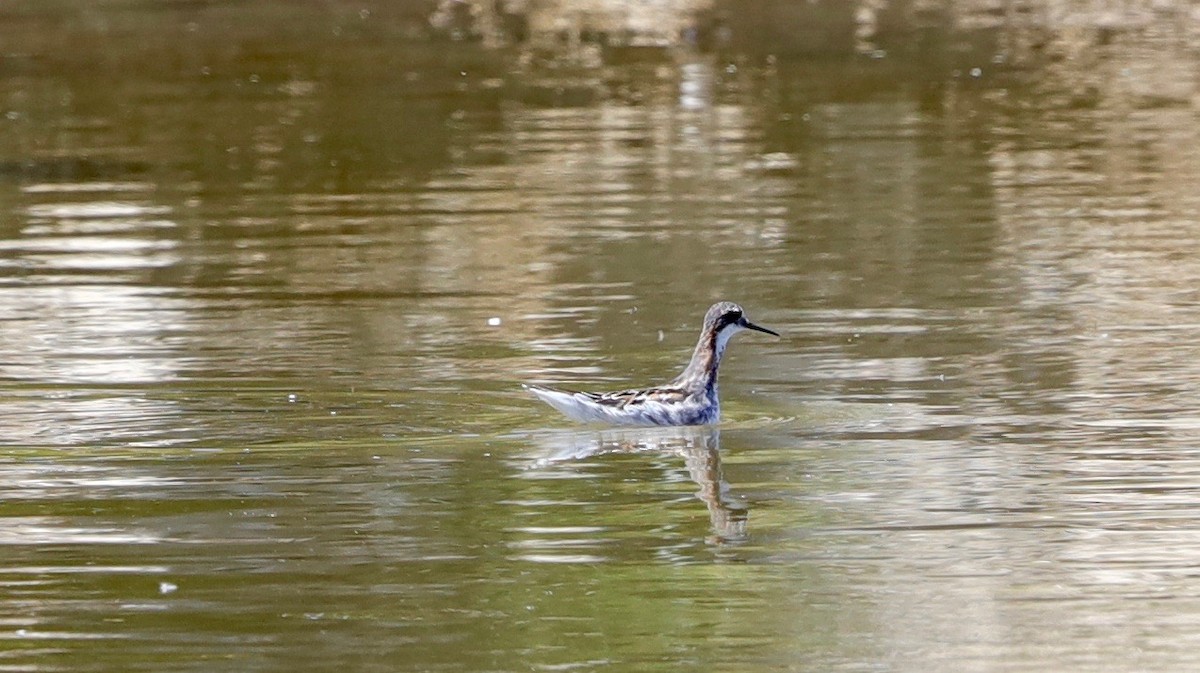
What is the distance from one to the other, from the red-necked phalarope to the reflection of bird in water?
7 centimetres

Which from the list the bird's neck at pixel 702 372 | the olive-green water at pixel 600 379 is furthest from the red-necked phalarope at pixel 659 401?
the olive-green water at pixel 600 379

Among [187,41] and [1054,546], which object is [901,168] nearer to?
[1054,546]

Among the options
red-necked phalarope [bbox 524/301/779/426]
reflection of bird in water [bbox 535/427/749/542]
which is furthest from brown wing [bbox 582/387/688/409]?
reflection of bird in water [bbox 535/427/749/542]

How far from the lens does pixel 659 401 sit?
1232 centimetres

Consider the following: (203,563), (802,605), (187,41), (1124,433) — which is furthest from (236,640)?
(187,41)

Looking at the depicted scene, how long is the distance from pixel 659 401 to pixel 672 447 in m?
0.31

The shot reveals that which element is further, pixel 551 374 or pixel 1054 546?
pixel 551 374

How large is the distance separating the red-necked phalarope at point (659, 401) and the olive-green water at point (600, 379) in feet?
0.41

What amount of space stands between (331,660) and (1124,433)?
4.85 metres

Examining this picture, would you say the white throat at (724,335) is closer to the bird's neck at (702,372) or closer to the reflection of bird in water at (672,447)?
the bird's neck at (702,372)

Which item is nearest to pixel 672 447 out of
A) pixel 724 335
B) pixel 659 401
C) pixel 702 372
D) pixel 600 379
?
pixel 659 401

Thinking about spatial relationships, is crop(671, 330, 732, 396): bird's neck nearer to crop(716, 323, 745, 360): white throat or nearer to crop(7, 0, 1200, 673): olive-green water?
crop(716, 323, 745, 360): white throat

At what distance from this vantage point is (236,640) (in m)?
8.60

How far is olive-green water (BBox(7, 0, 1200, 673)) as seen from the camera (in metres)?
8.84
